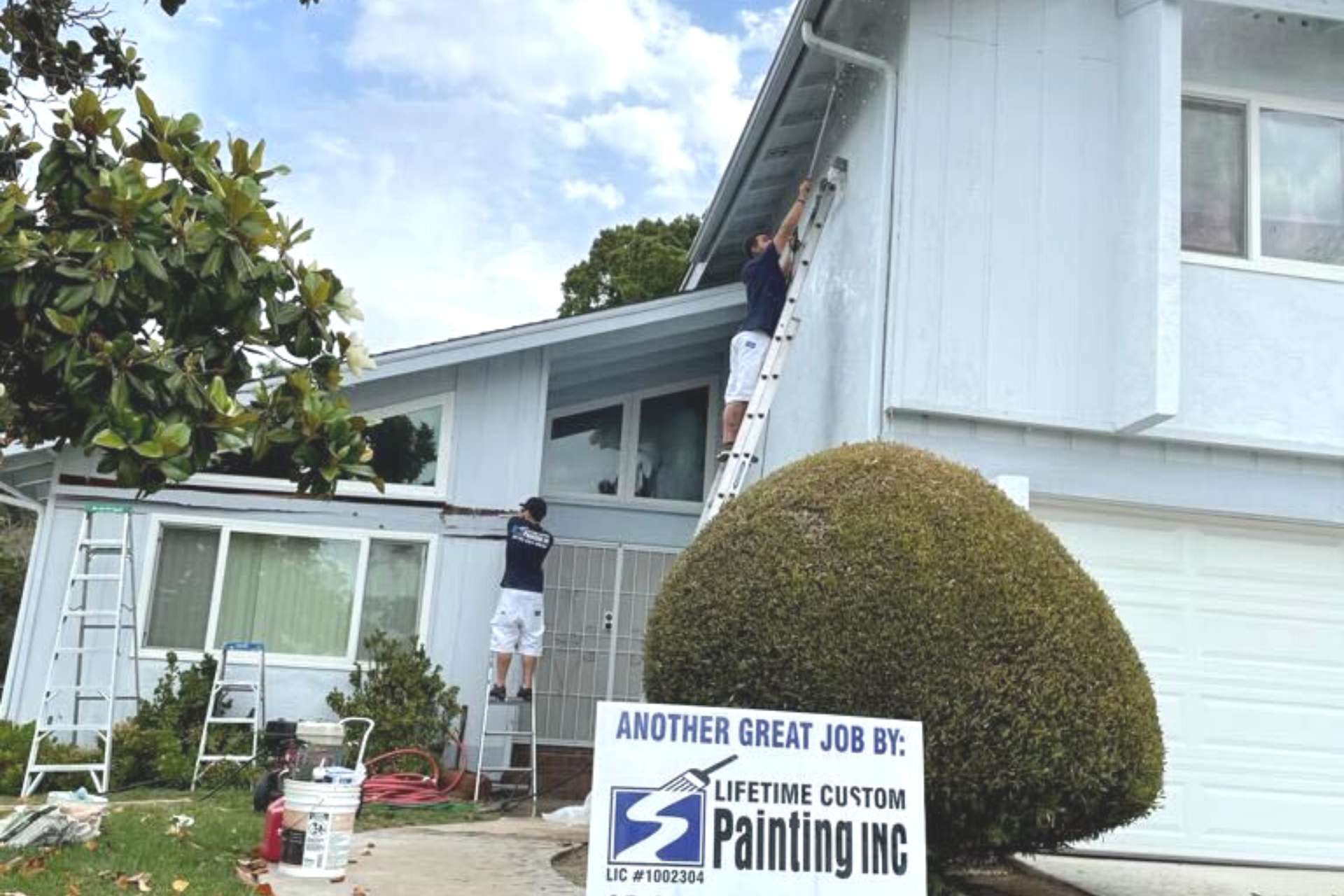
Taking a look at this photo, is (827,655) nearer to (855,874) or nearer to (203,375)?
(855,874)

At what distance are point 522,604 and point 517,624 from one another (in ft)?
0.63

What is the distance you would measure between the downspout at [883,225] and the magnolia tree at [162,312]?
4.85m

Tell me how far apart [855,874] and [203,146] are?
3.27 m

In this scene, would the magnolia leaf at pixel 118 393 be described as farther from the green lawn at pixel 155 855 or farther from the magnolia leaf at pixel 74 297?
the green lawn at pixel 155 855

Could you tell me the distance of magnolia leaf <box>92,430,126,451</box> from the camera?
2621 millimetres

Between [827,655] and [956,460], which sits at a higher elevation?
[956,460]

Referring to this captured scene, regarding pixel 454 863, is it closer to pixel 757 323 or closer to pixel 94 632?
pixel 757 323

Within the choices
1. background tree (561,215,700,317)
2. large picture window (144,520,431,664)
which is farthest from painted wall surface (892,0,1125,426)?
background tree (561,215,700,317)

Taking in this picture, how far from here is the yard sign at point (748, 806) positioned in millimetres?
3947

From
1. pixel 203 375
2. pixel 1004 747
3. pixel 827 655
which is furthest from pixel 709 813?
pixel 203 375

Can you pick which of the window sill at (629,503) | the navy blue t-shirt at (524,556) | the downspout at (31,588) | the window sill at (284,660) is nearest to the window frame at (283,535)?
the window sill at (284,660)

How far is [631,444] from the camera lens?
12.7 m

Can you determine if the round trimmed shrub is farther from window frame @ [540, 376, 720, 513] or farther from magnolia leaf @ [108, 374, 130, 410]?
window frame @ [540, 376, 720, 513]

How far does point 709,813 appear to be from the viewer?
4.03 metres
